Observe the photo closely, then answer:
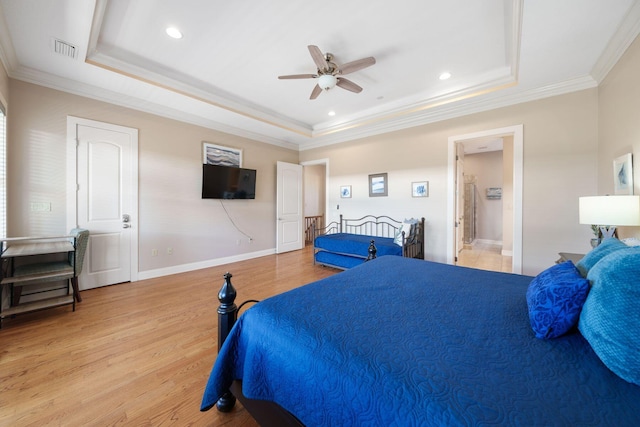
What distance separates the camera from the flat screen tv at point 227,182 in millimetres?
4277

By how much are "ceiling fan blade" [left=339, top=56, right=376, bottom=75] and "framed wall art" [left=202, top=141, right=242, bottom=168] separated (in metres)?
2.87

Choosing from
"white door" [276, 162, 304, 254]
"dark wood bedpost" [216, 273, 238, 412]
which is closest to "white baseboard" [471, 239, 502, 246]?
"white door" [276, 162, 304, 254]

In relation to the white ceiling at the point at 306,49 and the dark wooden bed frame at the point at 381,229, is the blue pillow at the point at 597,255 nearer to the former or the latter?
the white ceiling at the point at 306,49

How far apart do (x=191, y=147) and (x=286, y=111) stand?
1.79 metres

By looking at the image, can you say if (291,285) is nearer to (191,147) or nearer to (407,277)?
(407,277)

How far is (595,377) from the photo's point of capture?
2.51ft

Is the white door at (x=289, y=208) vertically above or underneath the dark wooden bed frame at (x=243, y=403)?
above

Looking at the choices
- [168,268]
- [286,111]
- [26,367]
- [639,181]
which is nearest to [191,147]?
[286,111]

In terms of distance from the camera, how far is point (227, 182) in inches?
178

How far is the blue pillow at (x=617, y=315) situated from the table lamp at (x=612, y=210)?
1322 mm

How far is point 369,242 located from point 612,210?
8.39 feet

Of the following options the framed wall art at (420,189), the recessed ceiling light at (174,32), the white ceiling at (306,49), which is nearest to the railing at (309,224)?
the framed wall art at (420,189)

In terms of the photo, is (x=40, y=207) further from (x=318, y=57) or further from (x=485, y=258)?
(x=485, y=258)

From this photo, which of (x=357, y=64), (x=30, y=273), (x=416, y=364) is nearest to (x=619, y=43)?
(x=357, y=64)
